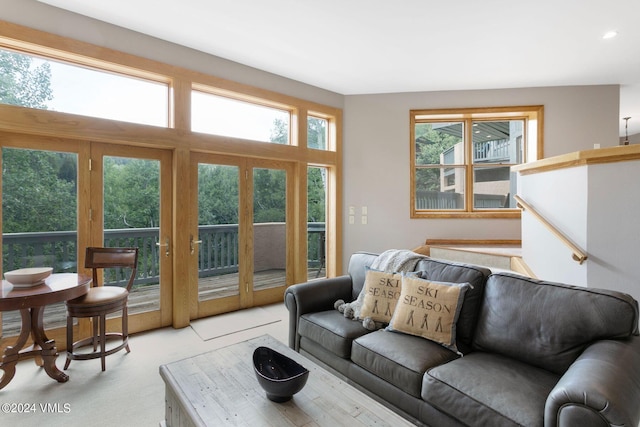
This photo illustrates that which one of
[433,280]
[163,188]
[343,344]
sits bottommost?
[343,344]

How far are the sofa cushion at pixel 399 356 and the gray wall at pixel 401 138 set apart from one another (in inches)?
109

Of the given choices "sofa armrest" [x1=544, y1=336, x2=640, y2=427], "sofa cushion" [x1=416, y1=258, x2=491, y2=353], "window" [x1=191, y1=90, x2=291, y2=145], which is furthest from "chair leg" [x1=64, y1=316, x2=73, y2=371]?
"sofa armrest" [x1=544, y1=336, x2=640, y2=427]

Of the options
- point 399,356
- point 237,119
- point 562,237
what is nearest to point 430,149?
point 562,237

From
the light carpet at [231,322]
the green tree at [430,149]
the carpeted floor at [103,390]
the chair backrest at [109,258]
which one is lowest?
the carpeted floor at [103,390]

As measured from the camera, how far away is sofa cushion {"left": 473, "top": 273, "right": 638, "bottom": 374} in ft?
4.99

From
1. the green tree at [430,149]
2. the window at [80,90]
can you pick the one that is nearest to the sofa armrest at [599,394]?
the green tree at [430,149]

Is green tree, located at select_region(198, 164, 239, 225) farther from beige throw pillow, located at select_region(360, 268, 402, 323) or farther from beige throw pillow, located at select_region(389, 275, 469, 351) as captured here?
beige throw pillow, located at select_region(389, 275, 469, 351)

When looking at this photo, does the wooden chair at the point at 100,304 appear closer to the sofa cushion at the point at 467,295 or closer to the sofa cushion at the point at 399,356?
the sofa cushion at the point at 399,356

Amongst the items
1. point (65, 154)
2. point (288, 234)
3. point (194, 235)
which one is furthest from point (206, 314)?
point (65, 154)

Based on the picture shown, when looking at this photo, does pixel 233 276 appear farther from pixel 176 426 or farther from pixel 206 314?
pixel 176 426

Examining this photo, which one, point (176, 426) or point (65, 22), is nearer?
point (176, 426)

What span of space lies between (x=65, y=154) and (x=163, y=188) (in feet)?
2.88

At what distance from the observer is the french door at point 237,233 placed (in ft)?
11.9

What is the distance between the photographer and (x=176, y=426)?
5.01 feet
